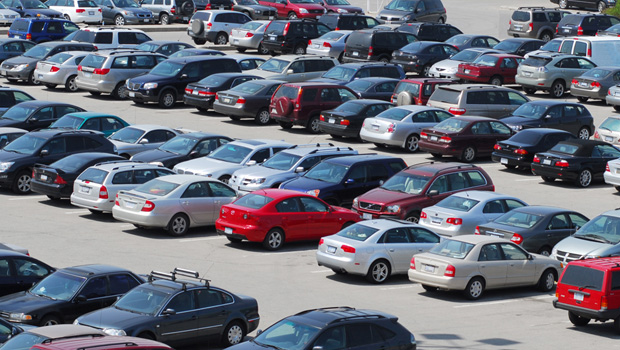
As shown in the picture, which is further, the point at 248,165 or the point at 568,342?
the point at 248,165

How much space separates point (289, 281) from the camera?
20516 millimetres

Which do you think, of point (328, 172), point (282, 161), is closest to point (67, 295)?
point (328, 172)

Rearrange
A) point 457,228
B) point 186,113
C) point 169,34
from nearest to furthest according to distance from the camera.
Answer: point 457,228 → point 186,113 → point 169,34

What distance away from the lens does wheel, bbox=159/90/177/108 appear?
37562 millimetres

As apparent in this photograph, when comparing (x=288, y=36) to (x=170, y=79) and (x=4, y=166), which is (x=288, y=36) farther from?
(x=4, y=166)

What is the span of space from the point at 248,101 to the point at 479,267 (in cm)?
1636

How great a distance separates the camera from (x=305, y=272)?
21.4 metres

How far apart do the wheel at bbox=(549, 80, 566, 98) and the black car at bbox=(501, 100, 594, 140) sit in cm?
620

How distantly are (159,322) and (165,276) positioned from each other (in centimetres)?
124

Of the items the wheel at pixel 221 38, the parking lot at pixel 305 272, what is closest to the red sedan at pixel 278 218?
the parking lot at pixel 305 272

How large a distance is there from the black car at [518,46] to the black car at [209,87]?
43.3 ft

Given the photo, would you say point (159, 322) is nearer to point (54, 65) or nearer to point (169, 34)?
point (54, 65)

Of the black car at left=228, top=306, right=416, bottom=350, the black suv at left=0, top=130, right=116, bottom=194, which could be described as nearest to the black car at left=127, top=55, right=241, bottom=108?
the black suv at left=0, top=130, right=116, bottom=194

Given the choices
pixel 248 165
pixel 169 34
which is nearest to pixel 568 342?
pixel 248 165
